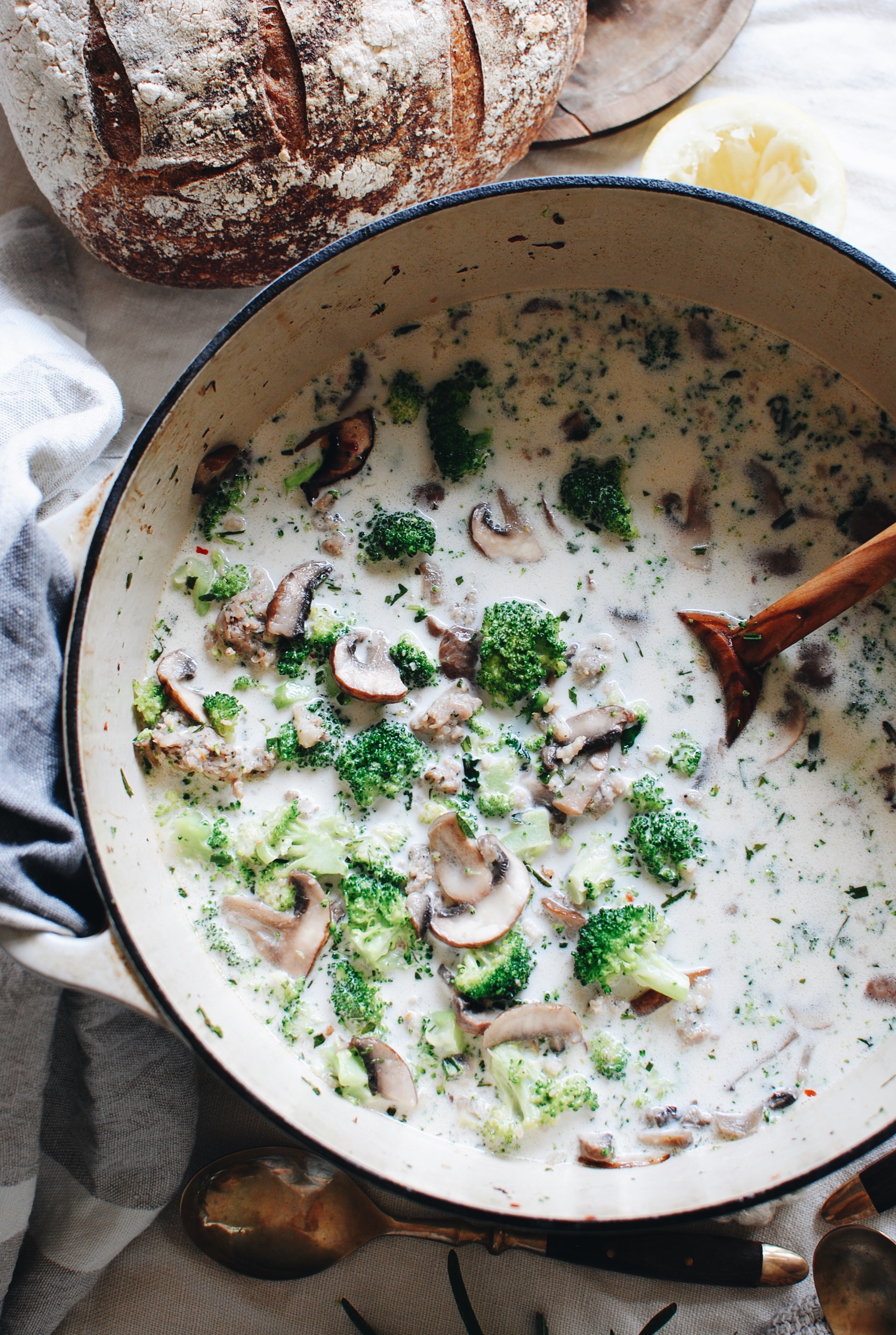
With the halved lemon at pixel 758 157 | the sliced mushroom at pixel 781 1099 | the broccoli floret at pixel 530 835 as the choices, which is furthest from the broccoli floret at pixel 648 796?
the halved lemon at pixel 758 157

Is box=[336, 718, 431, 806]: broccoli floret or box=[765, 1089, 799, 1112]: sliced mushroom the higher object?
box=[336, 718, 431, 806]: broccoli floret

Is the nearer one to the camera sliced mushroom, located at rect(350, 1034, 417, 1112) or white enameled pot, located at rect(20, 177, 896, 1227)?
white enameled pot, located at rect(20, 177, 896, 1227)

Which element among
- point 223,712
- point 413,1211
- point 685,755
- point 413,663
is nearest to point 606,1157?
point 413,1211

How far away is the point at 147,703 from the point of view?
6.21 feet

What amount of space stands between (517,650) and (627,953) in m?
0.64

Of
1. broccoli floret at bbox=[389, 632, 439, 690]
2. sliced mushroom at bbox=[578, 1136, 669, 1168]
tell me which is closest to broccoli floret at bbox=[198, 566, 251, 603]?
broccoli floret at bbox=[389, 632, 439, 690]

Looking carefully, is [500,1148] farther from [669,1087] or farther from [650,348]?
[650,348]

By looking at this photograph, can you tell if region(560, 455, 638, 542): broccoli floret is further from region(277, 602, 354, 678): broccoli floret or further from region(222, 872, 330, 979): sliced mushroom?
Result: region(222, 872, 330, 979): sliced mushroom

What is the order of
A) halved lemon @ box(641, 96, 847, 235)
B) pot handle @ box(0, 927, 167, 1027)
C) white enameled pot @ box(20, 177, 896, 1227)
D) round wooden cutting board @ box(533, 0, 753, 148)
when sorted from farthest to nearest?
round wooden cutting board @ box(533, 0, 753, 148) < halved lemon @ box(641, 96, 847, 235) < white enameled pot @ box(20, 177, 896, 1227) < pot handle @ box(0, 927, 167, 1027)

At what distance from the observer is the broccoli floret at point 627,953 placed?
1.85 meters

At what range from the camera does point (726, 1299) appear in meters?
2.02

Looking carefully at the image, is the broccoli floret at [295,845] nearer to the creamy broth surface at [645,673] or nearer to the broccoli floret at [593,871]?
the creamy broth surface at [645,673]

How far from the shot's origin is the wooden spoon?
1.76 metres

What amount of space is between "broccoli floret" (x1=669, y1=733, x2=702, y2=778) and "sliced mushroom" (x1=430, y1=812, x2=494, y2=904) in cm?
42
